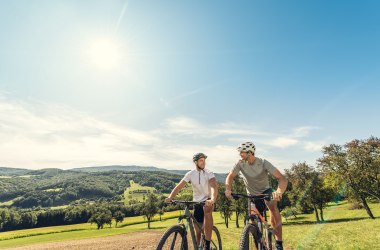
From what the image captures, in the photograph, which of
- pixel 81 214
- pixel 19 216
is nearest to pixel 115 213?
pixel 81 214

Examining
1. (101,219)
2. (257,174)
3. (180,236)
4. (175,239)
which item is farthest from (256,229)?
(101,219)

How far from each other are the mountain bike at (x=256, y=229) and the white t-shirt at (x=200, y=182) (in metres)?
1.20

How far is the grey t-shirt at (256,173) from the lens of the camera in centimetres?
752

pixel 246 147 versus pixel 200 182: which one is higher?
pixel 246 147

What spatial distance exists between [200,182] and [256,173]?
1.62 meters

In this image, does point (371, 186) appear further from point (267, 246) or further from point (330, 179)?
point (267, 246)

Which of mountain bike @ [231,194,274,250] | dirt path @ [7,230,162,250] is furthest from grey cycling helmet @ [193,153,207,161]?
dirt path @ [7,230,162,250]

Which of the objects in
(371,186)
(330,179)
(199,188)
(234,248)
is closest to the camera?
(199,188)

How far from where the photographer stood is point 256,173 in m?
7.57

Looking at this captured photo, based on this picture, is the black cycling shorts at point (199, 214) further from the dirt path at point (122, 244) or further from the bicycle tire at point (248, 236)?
the dirt path at point (122, 244)

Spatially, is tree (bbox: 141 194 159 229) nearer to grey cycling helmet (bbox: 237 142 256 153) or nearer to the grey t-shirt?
the grey t-shirt

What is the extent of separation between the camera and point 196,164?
26.9 ft

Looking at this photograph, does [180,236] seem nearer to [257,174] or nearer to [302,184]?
[257,174]

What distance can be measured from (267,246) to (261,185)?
151cm
